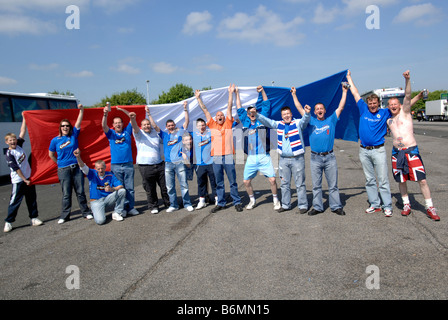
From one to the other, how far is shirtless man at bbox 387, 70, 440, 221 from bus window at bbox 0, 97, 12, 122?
14441 mm

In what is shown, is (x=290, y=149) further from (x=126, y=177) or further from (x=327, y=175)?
(x=126, y=177)

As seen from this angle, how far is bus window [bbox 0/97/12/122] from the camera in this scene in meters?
13.1

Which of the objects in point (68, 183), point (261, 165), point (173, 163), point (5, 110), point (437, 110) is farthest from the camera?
point (437, 110)

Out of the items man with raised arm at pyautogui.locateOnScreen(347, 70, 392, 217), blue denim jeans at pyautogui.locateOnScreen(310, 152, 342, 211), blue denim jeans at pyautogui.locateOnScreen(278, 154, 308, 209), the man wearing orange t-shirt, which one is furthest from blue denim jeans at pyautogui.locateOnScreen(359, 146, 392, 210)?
the man wearing orange t-shirt

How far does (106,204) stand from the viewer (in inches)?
249

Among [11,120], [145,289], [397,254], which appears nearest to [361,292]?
[397,254]

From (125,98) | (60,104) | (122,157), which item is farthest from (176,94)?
(122,157)

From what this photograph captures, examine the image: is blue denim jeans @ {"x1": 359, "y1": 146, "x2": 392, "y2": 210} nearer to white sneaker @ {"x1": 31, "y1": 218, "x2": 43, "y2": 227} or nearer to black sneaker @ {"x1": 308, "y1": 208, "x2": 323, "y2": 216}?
black sneaker @ {"x1": 308, "y1": 208, "x2": 323, "y2": 216}

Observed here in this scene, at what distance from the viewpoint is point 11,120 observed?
1345cm

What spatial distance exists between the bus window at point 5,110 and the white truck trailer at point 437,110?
47.3 m

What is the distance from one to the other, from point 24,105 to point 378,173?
1466 centimetres

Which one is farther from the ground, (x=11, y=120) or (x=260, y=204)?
(x=11, y=120)
